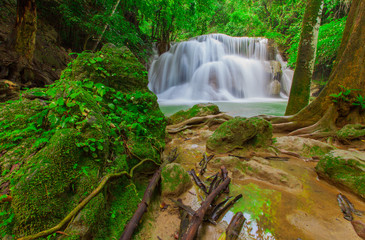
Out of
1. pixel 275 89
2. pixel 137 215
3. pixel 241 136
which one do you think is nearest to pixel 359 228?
pixel 241 136

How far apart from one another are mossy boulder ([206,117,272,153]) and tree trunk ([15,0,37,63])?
225 inches

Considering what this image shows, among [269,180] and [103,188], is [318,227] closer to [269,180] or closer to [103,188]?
[269,180]

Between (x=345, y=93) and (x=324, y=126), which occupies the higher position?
(x=345, y=93)

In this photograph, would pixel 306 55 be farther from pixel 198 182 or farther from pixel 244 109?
pixel 198 182

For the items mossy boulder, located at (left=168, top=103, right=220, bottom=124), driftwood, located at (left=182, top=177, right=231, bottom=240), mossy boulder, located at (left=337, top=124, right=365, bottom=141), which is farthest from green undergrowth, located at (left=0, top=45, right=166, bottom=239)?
mossy boulder, located at (left=337, top=124, right=365, bottom=141)

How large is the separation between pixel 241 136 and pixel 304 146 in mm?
1307

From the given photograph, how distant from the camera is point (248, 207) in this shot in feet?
5.84

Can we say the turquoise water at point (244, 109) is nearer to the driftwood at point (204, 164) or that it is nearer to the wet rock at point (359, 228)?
the driftwood at point (204, 164)

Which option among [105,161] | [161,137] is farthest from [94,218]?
[161,137]

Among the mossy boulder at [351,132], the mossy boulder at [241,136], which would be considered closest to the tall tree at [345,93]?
the mossy boulder at [351,132]

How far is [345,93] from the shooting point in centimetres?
362

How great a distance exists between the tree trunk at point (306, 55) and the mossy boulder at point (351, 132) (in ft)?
5.54

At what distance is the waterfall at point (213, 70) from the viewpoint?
1380 cm

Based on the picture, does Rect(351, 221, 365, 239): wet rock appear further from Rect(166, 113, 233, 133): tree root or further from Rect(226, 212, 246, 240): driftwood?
Rect(166, 113, 233, 133): tree root
